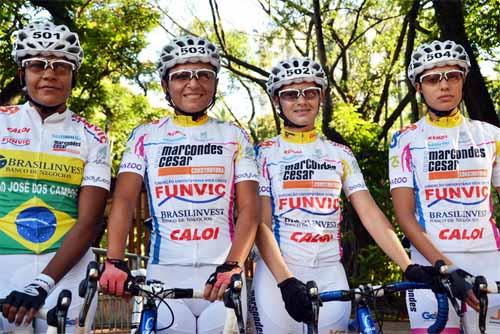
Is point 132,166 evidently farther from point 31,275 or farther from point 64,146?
point 31,275

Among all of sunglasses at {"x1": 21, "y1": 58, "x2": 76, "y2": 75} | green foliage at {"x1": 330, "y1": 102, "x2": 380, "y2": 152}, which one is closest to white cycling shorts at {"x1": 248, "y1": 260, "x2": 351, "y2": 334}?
sunglasses at {"x1": 21, "y1": 58, "x2": 76, "y2": 75}

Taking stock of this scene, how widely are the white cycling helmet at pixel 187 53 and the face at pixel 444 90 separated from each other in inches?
62.9

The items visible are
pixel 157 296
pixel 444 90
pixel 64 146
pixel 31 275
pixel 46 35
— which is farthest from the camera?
pixel 444 90

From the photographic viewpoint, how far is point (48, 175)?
4129mm

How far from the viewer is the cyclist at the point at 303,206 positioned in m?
4.42

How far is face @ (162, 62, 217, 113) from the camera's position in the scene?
4504 mm

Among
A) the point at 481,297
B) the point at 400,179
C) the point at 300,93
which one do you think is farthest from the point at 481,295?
the point at 300,93

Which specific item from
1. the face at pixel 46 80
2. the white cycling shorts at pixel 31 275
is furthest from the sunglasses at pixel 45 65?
the white cycling shorts at pixel 31 275

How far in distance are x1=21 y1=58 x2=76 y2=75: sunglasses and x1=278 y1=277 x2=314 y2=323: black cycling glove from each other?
2.01 m

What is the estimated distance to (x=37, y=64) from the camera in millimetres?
4273

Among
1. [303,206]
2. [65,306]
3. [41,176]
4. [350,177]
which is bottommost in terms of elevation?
[65,306]

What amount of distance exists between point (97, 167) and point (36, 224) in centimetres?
52

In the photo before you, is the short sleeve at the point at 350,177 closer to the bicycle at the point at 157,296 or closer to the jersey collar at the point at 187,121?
the jersey collar at the point at 187,121

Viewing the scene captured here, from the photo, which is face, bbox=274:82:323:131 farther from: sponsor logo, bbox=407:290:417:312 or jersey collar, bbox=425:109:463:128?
sponsor logo, bbox=407:290:417:312
